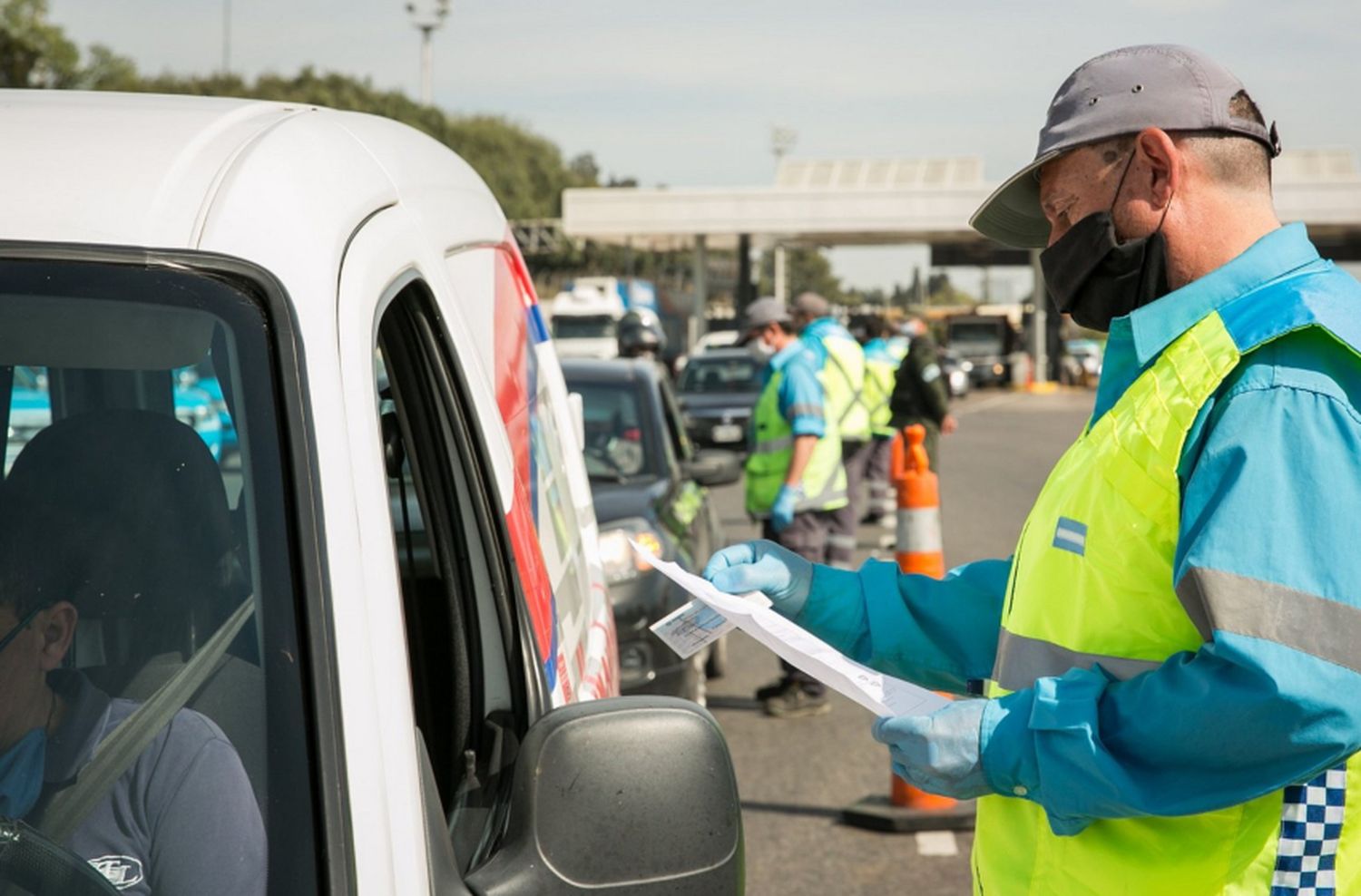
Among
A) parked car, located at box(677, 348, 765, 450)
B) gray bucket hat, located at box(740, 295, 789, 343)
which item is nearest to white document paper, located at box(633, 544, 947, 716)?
gray bucket hat, located at box(740, 295, 789, 343)

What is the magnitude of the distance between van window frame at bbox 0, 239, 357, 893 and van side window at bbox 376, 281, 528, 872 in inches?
22.0

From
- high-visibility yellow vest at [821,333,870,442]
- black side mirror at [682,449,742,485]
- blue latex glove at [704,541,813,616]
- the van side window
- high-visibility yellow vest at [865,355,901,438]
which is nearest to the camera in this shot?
the van side window

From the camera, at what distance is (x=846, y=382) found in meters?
9.19

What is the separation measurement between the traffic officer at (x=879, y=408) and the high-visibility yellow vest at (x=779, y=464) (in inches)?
137

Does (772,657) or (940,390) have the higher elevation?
(940,390)

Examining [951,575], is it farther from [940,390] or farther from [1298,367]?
[940,390]

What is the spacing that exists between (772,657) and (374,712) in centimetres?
775

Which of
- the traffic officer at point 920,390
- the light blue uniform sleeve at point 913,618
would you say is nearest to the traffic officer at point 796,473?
the traffic officer at point 920,390

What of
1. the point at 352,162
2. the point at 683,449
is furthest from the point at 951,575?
the point at 683,449

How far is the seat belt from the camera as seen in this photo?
1.59 m

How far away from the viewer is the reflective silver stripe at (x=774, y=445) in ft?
27.0

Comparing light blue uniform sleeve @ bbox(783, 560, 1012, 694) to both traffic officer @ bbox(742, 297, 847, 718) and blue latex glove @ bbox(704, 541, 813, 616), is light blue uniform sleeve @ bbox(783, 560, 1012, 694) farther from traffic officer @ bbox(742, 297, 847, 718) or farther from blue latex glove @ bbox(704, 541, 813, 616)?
traffic officer @ bbox(742, 297, 847, 718)

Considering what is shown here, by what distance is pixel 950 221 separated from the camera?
159 ft

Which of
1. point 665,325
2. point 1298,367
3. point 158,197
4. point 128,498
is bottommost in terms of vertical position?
point 665,325
